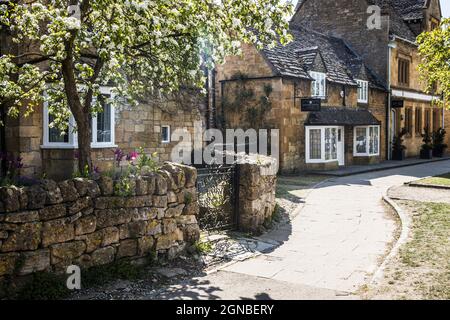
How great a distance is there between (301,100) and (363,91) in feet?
24.8

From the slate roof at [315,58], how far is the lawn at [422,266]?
39.0 feet

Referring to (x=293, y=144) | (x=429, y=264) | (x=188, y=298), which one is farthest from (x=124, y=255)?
(x=293, y=144)

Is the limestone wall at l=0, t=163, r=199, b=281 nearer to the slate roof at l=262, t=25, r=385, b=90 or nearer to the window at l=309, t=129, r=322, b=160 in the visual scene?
the slate roof at l=262, t=25, r=385, b=90

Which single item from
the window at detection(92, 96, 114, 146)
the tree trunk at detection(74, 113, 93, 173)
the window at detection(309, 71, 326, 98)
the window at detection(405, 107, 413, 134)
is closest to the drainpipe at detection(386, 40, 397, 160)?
the window at detection(405, 107, 413, 134)

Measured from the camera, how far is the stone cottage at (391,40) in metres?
28.7

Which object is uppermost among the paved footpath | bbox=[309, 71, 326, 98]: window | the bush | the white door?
bbox=[309, 71, 326, 98]: window

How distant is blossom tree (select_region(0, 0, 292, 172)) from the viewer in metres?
6.59

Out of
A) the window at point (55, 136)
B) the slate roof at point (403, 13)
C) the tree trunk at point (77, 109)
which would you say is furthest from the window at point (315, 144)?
the tree trunk at point (77, 109)

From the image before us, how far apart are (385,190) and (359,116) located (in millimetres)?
9827

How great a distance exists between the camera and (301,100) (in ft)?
69.5

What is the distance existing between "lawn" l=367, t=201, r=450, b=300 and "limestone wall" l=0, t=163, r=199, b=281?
Answer: 339 cm

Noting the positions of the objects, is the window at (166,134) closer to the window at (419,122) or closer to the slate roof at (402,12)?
the slate roof at (402,12)

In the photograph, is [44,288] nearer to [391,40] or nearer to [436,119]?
[391,40]
